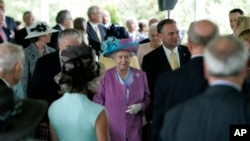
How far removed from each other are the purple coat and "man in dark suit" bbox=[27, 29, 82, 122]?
388 mm

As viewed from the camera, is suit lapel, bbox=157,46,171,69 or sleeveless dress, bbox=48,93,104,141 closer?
sleeveless dress, bbox=48,93,104,141

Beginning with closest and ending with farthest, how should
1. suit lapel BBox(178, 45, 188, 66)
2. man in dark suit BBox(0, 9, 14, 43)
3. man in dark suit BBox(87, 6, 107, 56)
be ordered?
suit lapel BBox(178, 45, 188, 66)
man in dark suit BBox(0, 9, 14, 43)
man in dark suit BBox(87, 6, 107, 56)

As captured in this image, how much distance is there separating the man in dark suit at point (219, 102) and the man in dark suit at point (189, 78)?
0.59m

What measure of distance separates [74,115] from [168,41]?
2000 mm

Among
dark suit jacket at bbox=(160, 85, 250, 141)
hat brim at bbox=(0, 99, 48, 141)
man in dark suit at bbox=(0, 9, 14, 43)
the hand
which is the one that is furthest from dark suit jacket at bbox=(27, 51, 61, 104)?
man in dark suit at bbox=(0, 9, 14, 43)

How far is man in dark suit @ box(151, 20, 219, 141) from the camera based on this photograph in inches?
122

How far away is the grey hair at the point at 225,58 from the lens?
7.98 ft

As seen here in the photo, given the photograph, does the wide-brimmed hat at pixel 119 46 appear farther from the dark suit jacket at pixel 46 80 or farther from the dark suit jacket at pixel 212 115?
the dark suit jacket at pixel 212 115

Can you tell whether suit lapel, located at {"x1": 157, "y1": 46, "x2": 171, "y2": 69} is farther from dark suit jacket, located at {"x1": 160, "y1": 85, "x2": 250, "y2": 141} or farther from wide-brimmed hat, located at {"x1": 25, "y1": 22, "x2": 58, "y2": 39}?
dark suit jacket, located at {"x1": 160, "y1": 85, "x2": 250, "y2": 141}

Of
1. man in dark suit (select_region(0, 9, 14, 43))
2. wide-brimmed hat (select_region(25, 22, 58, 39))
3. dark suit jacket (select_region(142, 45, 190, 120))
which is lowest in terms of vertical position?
dark suit jacket (select_region(142, 45, 190, 120))

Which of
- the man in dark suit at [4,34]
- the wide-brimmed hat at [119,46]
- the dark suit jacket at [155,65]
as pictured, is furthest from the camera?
the man in dark suit at [4,34]

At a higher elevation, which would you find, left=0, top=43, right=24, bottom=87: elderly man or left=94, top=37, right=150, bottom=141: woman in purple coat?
left=0, top=43, right=24, bottom=87: elderly man

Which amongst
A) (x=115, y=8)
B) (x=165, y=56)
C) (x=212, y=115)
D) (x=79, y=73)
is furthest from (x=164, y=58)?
(x=115, y=8)

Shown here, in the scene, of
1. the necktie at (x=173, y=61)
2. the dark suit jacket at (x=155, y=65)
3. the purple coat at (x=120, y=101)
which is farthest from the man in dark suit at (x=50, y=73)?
the necktie at (x=173, y=61)
